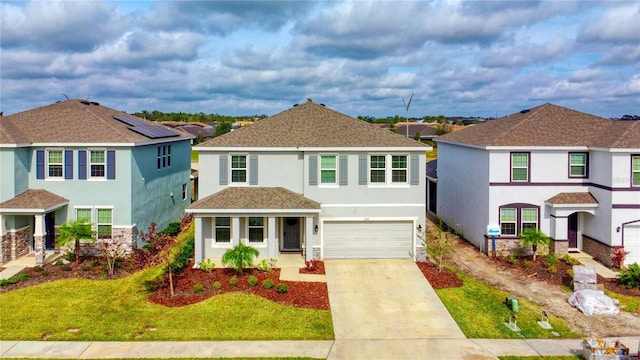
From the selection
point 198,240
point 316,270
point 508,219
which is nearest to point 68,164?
Result: point 198,240

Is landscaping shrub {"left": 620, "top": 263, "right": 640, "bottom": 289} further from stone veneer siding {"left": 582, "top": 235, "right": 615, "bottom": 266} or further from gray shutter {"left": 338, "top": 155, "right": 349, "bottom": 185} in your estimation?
gray shutter {"left": 338, "top": 155, "right": 349, "bottom": 185}

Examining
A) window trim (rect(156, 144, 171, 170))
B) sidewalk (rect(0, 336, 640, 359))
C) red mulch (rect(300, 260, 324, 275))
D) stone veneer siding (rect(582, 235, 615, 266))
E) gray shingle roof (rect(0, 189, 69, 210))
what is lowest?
sidewalk (rect(0, 336, 640, 359))

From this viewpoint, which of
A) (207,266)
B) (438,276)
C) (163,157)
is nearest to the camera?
(438,276)

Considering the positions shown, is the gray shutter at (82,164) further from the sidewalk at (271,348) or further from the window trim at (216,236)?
the sidewalk at (271,348)

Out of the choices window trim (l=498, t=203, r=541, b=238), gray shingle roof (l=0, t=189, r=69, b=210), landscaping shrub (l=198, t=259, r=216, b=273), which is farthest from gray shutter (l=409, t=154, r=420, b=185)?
gray shingle roof (l=0, t=189, r=69, b=210)

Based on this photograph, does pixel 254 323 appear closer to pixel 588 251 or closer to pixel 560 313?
pixel 560 313

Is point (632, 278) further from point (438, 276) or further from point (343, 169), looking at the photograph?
point (343, 169)
